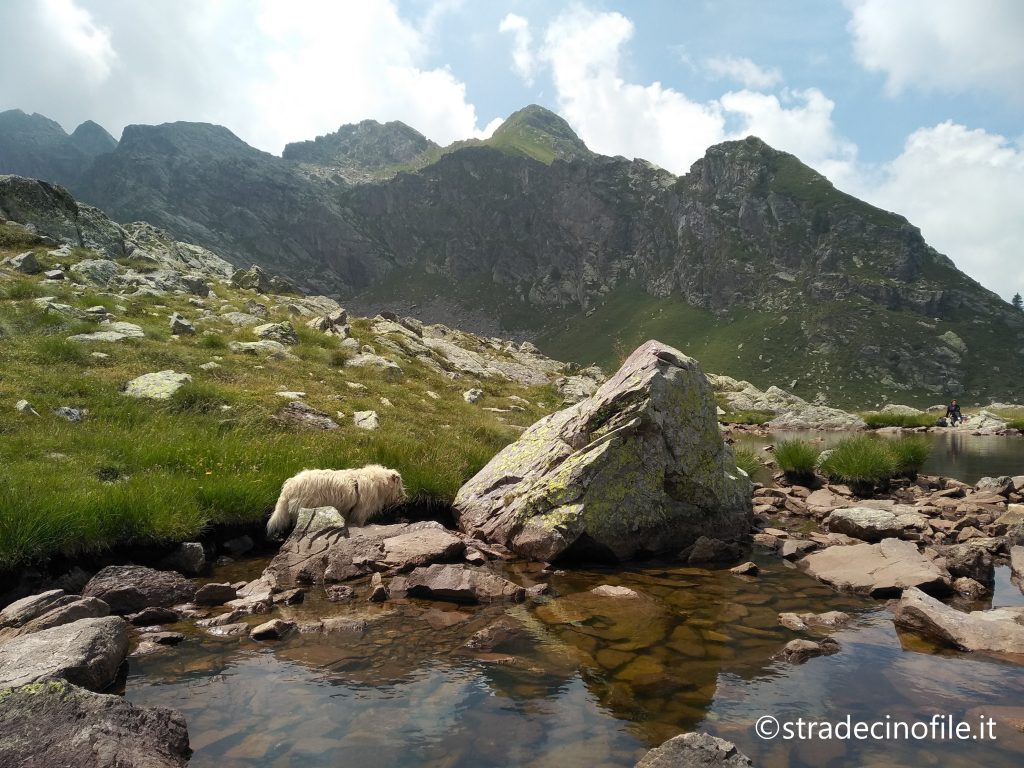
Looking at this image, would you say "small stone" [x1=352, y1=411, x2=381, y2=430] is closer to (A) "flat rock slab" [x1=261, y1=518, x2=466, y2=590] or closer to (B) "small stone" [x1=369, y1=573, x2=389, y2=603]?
(A) "flat rock slab" [x1=261, y1=518, x2=466, y2=590]

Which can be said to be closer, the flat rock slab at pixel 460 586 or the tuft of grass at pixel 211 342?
the flat rock slab at pixel 460 586

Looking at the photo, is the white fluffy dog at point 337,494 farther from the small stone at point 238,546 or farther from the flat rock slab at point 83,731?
the flat rock slab at point 83,731

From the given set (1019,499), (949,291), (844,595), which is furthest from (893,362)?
(844,595)

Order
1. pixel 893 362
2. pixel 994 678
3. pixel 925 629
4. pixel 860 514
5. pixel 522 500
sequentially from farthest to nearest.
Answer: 1. pixel 893 362
2. pixel 860 514
3. pixel 522 500
4. pixel 925 629
5. pixel 994 678

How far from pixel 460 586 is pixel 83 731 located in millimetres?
4695

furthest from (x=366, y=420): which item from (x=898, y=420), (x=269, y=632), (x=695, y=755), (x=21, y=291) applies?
(x=898, y=420)

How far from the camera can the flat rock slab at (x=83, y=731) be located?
3869 mm

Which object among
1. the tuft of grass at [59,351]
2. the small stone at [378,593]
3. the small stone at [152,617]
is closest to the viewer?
the small stone at [152,617]

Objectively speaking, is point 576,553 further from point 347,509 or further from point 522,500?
point 347,509

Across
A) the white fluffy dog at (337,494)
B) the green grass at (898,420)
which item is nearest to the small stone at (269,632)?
the white fluffy dog at (337,494)

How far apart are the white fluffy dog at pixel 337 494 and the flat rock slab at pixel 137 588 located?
91.8 inches

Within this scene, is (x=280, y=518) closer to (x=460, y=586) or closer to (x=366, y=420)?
(x=460, y=586)

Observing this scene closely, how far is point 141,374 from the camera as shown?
16.5 metres

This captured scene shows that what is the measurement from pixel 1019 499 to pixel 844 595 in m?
12.7
